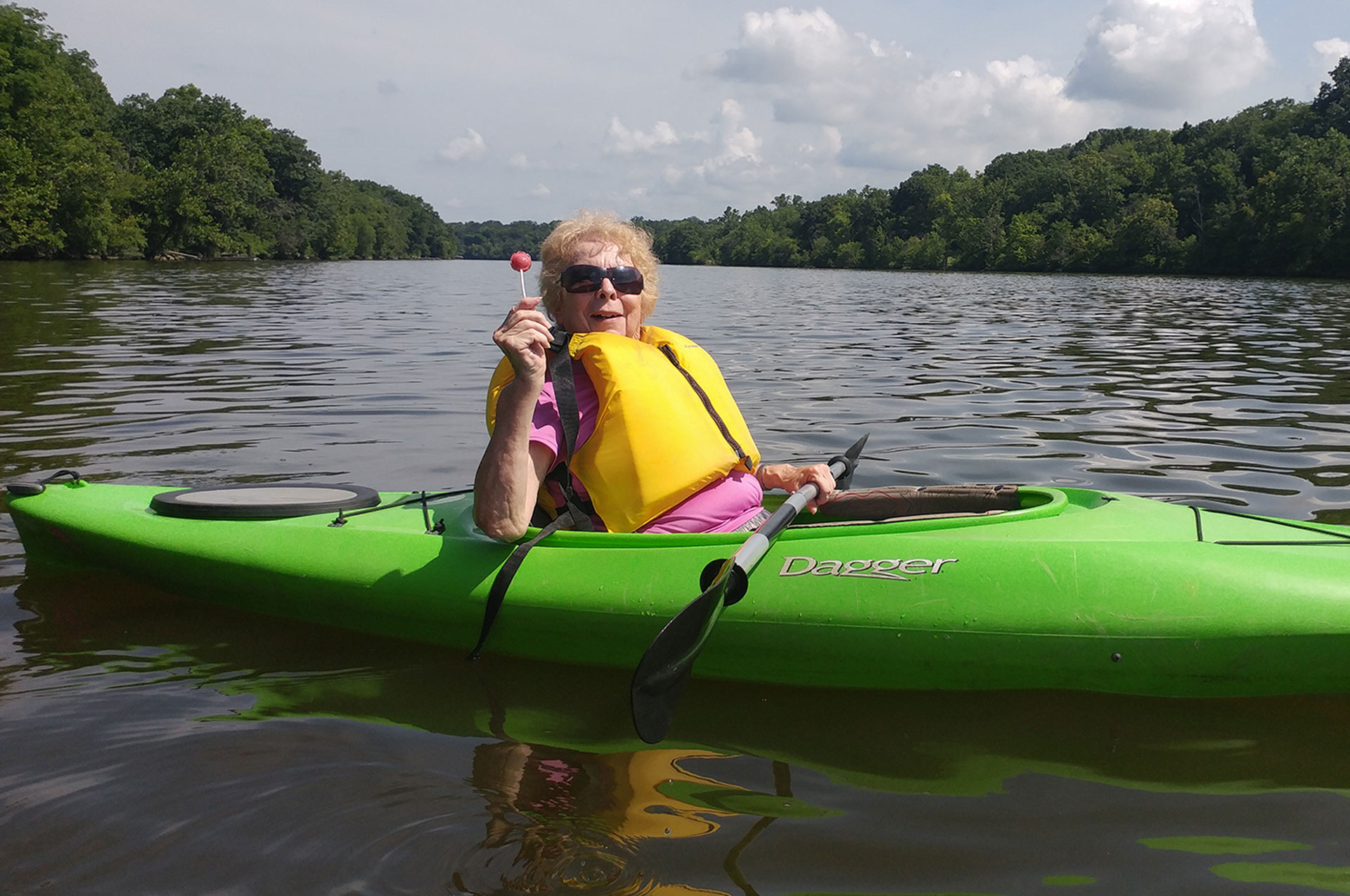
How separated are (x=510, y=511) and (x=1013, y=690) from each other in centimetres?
163

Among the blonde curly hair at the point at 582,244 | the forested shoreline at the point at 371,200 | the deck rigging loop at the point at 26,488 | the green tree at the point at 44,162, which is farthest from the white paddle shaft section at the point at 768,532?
the green tree at the point at 44,162

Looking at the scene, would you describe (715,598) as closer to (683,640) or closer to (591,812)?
(683,640)

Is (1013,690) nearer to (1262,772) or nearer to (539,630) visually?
(1262,772)

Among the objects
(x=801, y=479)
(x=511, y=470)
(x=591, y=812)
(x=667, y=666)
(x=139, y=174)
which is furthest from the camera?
(x=139, y=174)

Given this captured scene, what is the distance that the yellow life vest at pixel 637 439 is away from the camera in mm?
3311

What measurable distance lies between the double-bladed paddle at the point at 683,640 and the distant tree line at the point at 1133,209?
97.2 ft

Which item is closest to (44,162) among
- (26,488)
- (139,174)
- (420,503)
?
(139,174)

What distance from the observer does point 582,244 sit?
347 cm

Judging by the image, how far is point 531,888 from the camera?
2205 mm

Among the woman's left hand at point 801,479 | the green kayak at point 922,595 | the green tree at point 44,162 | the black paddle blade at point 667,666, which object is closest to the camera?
the black paddle blade at point 667,666

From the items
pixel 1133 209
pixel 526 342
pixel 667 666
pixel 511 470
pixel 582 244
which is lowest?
pixel 667 666

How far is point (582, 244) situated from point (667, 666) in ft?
4.79

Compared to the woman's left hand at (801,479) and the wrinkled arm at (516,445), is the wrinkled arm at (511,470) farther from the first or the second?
the woman's left hand at (801,479)

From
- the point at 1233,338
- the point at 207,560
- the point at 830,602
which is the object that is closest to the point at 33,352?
the point at 207,560
